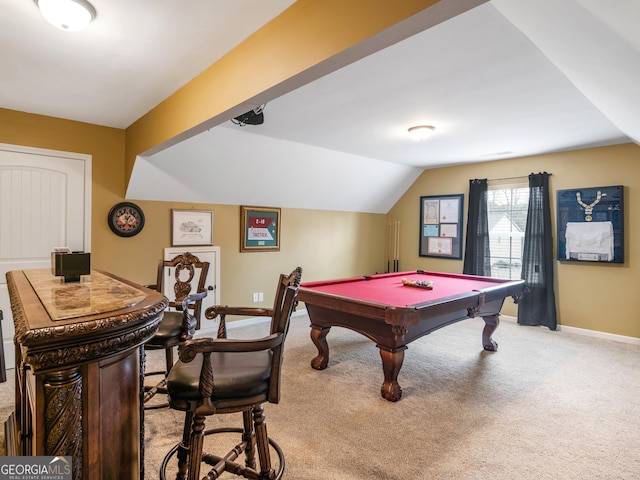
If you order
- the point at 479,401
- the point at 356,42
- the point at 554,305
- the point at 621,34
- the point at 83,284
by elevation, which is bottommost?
the point at 479,401

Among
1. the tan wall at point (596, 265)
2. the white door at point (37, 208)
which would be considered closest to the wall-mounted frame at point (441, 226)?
the tan wall at point (596, 265)

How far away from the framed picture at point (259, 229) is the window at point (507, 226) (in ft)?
10.7

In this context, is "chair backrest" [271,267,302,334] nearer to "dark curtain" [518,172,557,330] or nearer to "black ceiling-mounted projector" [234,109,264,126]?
"black ceiling-mounted projector" [234,109,264,126]

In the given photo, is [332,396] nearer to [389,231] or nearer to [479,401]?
[479,401]

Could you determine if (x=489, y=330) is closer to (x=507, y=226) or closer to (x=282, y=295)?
(x=507, y=226)

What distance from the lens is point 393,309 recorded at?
2510 mm

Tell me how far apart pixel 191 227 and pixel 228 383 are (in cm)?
328

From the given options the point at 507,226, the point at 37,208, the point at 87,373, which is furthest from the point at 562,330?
the point at 37,208

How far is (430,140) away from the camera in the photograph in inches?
168

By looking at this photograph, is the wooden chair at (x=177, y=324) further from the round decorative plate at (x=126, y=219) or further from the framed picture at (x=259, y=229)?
the framed picture at (x=259, y=229)

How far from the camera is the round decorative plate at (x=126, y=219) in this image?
3.74m

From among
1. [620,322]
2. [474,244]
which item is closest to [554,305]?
[620,322]

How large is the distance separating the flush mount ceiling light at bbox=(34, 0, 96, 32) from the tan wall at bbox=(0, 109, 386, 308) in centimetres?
203

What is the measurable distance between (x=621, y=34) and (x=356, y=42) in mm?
1129
